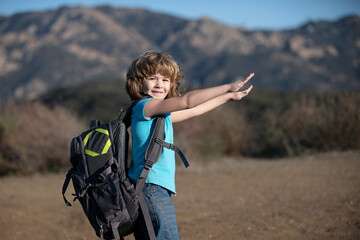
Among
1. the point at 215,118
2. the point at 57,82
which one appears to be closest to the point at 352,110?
the point at 215,118

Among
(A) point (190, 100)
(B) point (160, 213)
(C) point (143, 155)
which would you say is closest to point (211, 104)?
(A) point (190, 100)

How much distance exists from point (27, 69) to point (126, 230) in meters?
87.5

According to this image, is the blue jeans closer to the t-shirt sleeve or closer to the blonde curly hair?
the t-shirt sleeve

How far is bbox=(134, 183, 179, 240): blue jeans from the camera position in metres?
2.32

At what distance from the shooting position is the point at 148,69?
2.59 m

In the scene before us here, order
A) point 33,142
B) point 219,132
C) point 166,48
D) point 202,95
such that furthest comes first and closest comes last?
point 166,48 → point 219,132 → point 33,142 → point 202,95

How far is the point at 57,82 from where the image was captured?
72.9m

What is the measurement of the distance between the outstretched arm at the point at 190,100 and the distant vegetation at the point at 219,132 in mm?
8289

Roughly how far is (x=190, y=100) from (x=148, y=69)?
0.50m

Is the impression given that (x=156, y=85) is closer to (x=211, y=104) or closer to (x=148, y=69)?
(x=148, y=69)

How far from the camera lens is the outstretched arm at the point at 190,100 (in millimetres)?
2227

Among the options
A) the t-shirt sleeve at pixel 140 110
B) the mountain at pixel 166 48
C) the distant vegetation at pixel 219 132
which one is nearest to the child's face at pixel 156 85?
the t-shirt sleeve at pixel 140 110

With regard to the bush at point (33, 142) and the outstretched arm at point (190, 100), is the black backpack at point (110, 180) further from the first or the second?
the bush at point (33, 142)

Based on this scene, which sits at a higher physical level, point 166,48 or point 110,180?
point 166,48
